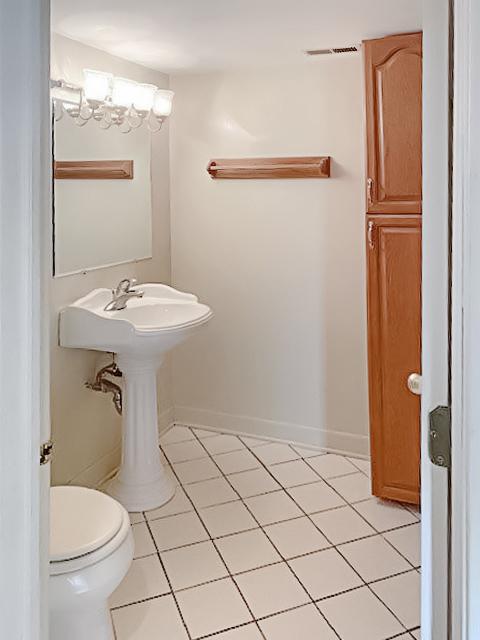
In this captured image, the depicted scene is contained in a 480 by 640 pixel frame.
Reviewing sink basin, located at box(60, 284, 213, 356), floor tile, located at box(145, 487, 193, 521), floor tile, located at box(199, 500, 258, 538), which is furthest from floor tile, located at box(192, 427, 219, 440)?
sink basin, located at box(60, 284, 213, 356)

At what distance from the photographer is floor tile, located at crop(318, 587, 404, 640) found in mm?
2123

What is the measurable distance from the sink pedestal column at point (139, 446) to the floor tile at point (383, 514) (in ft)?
3.02

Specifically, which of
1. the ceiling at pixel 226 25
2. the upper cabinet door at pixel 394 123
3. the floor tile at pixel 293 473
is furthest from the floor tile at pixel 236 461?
A: the ceiling at pixel 226 25

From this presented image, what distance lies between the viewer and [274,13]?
8.08ft

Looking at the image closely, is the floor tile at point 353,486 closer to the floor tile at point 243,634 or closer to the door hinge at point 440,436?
the floor tile at point 243,634

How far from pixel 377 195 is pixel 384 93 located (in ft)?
1.39

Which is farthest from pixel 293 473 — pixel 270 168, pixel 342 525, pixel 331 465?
pixel 270 168

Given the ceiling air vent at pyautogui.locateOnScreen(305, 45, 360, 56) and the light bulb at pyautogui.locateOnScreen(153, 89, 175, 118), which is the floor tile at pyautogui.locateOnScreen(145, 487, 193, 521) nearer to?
the light bulb at pyautogui.locateOnScreen(153, 89, 175, 118)

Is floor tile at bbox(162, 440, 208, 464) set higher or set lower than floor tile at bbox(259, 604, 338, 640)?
higher

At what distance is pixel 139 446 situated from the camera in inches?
119

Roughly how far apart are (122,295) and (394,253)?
1.26 meters

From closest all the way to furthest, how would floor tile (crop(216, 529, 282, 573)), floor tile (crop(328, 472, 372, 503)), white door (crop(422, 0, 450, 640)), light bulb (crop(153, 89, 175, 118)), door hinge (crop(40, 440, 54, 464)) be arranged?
white door (crop(422, 0, 450, 640)), door hinge (crop(40, 440, 54, 464)), floor tile (crop(216, 529, 282, 573)), floor tile (crop(328, 472, 372, 503)), light bulb (crop(153, 89, 175, 118))

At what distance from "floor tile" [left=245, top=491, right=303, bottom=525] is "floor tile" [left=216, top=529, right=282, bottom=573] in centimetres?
13

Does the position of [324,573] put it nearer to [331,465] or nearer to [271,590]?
[271,590]
